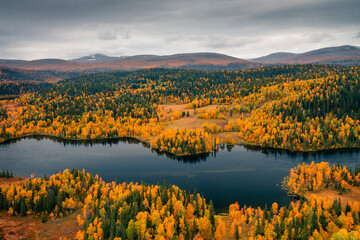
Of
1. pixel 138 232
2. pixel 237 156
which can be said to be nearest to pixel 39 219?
pixel 138 232

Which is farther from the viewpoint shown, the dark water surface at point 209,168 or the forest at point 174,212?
the dark water surface at point 209,168

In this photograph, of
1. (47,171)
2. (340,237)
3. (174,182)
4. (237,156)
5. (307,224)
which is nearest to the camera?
(340,237)

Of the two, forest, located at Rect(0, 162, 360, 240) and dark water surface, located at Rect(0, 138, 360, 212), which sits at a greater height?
forest, located at Rect(0, 162, 360, 240)

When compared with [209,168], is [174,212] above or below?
above

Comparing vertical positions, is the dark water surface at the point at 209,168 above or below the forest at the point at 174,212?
below

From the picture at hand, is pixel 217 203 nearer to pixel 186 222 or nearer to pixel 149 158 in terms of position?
pixel 186 222
